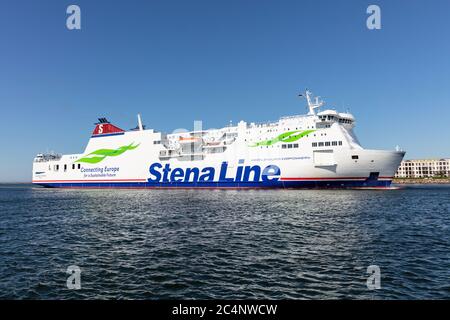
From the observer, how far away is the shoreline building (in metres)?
122

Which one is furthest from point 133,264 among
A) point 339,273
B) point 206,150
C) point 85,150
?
point 85,150

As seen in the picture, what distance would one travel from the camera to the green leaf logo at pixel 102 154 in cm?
5381

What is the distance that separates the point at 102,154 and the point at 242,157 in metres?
30.0

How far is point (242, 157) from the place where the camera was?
4212 cm

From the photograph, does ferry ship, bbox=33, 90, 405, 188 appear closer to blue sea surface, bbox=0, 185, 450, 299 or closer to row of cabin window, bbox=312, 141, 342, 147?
row of cabin window, bbox=312, 141, 342, 147

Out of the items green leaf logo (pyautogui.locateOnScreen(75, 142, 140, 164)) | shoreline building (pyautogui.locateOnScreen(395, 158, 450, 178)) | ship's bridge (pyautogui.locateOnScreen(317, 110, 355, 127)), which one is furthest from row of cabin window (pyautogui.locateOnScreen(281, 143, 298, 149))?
shoreline building (pyautogui.locateOnScreen(395, 158, 450, 178))

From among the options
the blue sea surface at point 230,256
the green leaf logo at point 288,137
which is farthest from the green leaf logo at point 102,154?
the blue sea surface at point 230,256

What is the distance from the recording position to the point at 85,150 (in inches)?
2359

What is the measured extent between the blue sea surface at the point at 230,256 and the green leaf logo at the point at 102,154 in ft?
115

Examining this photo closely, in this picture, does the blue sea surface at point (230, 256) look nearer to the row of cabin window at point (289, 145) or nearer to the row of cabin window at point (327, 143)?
the row of cabin window at point (327, 143)

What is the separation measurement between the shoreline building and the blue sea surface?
12489cm

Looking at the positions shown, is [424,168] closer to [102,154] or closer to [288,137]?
[288,137]
